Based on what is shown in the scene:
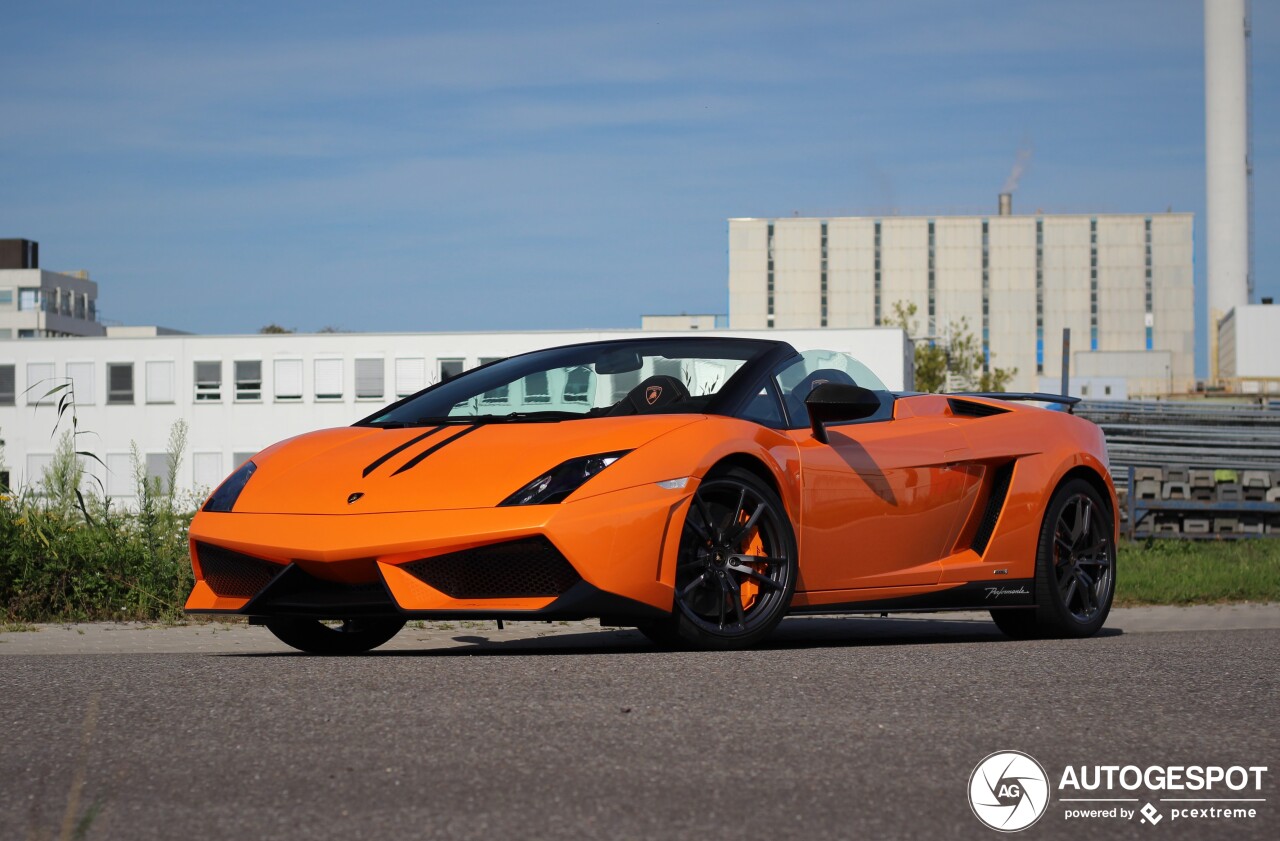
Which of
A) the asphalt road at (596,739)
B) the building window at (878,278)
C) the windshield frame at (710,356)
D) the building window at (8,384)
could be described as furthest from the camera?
the building window at (878,278)

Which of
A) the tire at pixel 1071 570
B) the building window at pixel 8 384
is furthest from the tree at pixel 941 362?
the tire at pixel 1071 570

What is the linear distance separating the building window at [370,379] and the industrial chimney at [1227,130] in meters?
61.4

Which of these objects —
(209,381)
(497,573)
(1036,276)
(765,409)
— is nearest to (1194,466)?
(765,409)

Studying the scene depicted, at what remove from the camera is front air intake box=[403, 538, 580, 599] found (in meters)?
5.88

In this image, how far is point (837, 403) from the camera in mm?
6812

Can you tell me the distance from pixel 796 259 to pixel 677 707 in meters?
140

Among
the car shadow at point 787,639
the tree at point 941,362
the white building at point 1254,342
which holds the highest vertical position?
the white building at point 1254,342

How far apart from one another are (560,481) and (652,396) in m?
1.02

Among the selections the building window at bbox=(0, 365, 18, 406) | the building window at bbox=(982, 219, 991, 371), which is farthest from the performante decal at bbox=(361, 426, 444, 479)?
the building window at bbox=(982, 219, 991, 371)

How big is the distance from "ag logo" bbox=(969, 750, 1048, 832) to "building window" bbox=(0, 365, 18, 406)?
2549 inches

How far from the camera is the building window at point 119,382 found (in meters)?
62.9

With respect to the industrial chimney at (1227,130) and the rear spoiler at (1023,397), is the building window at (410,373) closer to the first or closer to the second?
the rear spoiler at (1023,397)

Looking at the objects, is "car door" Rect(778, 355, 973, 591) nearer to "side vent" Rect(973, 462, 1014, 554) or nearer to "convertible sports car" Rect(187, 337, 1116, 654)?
"convertible sports car" Rect(187, 337, 1116, 654)

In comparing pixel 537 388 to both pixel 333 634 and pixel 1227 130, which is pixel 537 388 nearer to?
pixel 333 634
